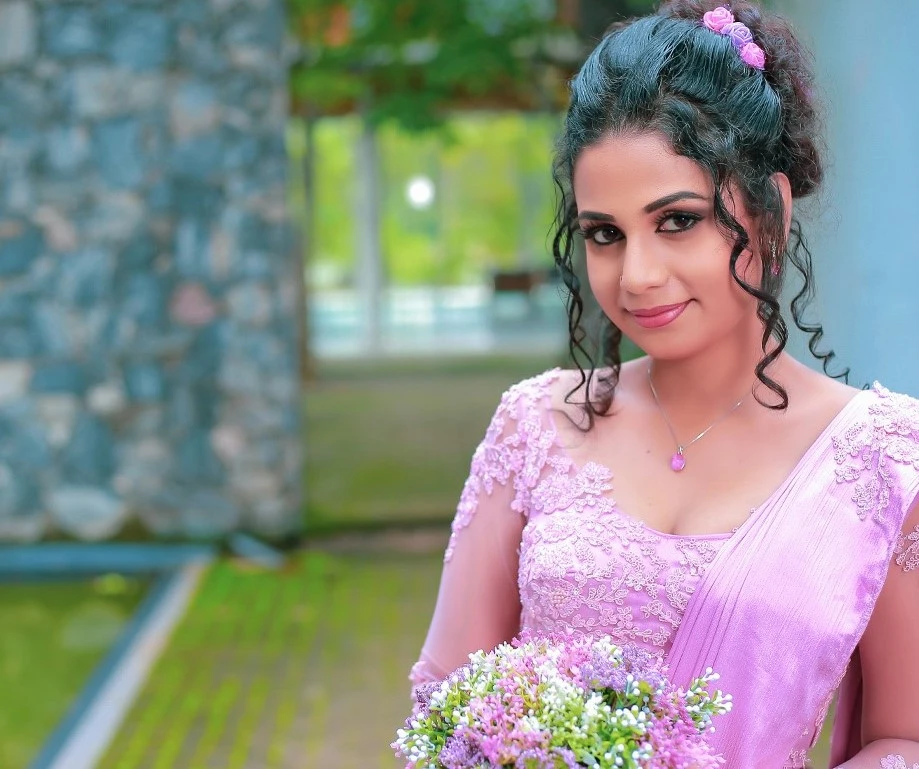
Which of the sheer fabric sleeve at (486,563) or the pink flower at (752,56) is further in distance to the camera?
the sheer fabric sleeve at (486,563)

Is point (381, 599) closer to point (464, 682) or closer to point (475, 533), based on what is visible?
point (475, 533)

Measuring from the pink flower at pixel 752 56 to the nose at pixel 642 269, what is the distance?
0.30 meters

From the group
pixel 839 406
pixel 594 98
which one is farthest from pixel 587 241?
pixel 839 406

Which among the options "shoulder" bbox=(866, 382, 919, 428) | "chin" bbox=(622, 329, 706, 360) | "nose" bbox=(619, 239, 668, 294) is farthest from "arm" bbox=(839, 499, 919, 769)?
"nose" bbox=(619, 239, 668, 294)

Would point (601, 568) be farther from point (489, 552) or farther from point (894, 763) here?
point (894, 763)

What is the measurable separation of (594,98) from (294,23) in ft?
24.3

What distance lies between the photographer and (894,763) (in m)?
1.58

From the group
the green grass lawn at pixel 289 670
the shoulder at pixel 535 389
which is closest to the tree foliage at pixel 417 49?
the green grass lawn at pixel 289 670

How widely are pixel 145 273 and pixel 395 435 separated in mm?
3835

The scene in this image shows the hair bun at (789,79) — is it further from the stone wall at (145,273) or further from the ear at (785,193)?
the stone wall at (145,273)

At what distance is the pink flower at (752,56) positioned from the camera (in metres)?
1.64

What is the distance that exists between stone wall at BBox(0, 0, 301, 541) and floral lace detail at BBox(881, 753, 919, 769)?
212 inches

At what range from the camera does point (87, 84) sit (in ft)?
21.3

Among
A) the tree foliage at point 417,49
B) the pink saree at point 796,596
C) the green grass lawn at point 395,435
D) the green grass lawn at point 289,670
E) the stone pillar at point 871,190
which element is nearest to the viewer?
the pink saree at point 796,596
